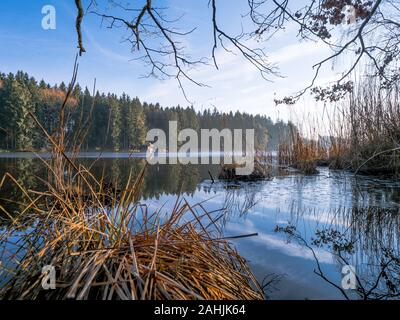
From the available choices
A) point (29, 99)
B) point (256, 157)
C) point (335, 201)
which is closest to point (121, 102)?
point (29, 99)

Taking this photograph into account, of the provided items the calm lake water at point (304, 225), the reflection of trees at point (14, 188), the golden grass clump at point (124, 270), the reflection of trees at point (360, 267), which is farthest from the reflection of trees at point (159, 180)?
the reflection of trees at point (14, 188)

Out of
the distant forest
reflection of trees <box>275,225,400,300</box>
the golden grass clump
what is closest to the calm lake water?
reflection of trees <box>275,225,400,300</box>

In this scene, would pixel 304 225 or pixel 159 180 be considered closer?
pixel 304 225

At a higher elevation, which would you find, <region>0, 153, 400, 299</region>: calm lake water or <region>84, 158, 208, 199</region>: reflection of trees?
<region>84, 158, 208, 199</region>: reflection of trees

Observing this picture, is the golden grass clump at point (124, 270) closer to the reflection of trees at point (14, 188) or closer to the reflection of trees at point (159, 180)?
the reflection of trees at point (14, 188)

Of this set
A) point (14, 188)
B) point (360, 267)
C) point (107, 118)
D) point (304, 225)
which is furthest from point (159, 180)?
point (107, 118)

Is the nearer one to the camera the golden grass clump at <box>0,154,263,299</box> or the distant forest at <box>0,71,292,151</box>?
the golden grass clump at <box>0,154,263,299</box>

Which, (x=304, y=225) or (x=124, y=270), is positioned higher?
(x=124, y=270)

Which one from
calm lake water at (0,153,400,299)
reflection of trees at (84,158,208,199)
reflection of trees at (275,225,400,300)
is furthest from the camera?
reflection of trees at (84,158,208,199)

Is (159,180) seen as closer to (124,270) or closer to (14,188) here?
(14,188)

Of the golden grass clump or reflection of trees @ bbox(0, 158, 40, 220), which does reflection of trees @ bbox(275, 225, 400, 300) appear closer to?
the golden grass clump

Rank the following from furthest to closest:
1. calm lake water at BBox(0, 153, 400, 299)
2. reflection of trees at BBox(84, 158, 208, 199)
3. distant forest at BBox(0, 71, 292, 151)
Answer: distant forest at BBox(0, 71, 292, 151) → reflection of trees at BBox(84, 158, 208, 199) → calm lake water at BBox(0, 153, 400, 299)

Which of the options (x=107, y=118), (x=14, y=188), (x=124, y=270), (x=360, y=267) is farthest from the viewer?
(x=107, y=118)
